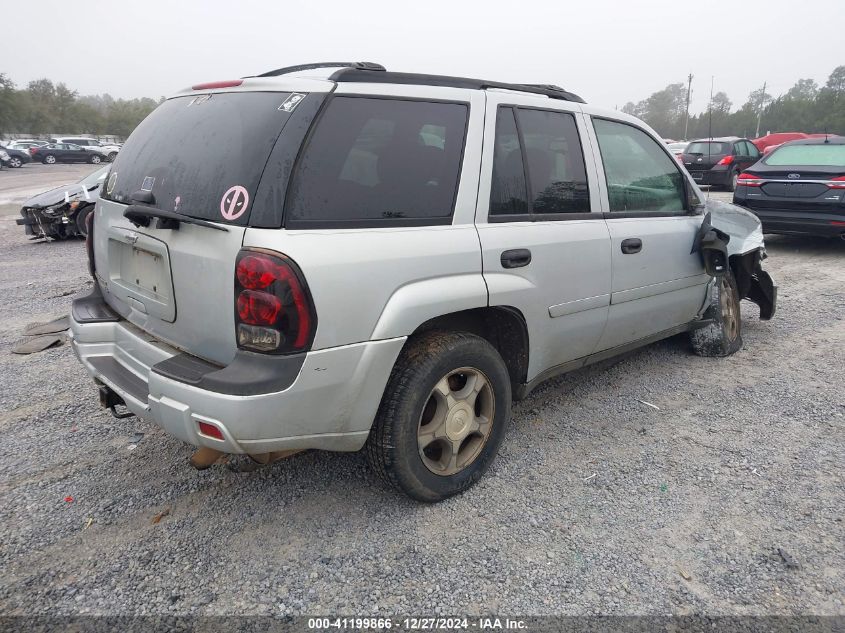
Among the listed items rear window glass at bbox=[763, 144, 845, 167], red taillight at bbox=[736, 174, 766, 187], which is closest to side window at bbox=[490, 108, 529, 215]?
red taillight at bbox=[736, 174, 766, 187]

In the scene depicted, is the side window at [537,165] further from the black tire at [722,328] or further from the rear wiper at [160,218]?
the black tire at [722,328]

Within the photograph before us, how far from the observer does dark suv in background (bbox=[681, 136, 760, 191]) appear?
1639 cm

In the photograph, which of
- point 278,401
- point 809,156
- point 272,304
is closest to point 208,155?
point 272,304

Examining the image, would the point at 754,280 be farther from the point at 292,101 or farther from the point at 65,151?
the point at 65,151

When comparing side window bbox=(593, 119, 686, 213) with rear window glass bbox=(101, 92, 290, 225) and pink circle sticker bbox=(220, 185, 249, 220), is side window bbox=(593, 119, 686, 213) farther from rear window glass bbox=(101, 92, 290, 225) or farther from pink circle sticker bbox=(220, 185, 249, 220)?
pink circle sticker bbox=(220, 185, 249, 220)

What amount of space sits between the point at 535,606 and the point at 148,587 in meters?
1.44

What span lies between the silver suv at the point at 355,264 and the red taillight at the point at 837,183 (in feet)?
19.4

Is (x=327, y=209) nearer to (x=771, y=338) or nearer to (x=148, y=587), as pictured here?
(x=148, y=587)

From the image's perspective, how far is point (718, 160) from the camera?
54.1ft

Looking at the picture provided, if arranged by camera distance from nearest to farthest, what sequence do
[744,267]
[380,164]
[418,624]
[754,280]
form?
1. [418,624]
2. [380,164]
3. [744,267]
4. [754,280]

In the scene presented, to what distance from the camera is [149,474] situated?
2.93 m

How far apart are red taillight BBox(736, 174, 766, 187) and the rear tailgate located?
805cm

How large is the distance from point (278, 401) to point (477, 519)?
1.10 meters

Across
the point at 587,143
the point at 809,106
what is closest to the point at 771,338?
the point at 587,143
